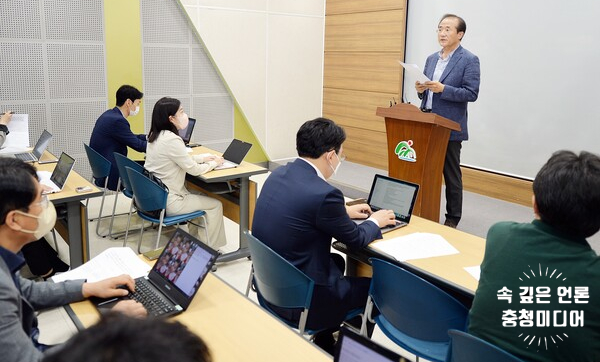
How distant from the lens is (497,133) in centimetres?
576

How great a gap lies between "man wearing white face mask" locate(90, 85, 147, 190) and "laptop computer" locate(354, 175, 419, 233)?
2.65 m

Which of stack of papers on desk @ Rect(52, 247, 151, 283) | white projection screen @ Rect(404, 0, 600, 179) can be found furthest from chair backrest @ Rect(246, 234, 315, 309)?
white projection screen @ Rect(404, 0, 600, 179)

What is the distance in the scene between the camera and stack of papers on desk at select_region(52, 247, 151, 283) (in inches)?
81.4

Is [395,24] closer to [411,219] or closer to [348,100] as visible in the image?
[348,100]

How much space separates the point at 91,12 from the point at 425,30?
391 cm

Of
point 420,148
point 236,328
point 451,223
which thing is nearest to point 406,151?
point 420,148

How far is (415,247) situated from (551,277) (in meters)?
1.03

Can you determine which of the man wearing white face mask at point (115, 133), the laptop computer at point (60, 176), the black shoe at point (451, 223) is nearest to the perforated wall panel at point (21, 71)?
the man wearing white face mask at point (115, 133)

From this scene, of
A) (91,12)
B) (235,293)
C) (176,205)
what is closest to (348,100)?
(91,12)

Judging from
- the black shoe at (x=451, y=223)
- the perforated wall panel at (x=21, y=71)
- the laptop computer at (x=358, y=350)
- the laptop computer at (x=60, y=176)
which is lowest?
the black shoe at (x=451, y=223)

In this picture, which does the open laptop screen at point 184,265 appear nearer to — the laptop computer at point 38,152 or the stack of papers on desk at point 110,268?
the stack of papers on desk at point 110,268

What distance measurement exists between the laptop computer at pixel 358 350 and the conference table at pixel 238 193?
288 centimetres

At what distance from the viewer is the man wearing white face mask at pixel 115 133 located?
4.69 meters

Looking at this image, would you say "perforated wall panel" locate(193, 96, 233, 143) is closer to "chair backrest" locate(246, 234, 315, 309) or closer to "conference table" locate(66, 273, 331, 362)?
"chair backrest" locate(246, 234, 315, 309)
